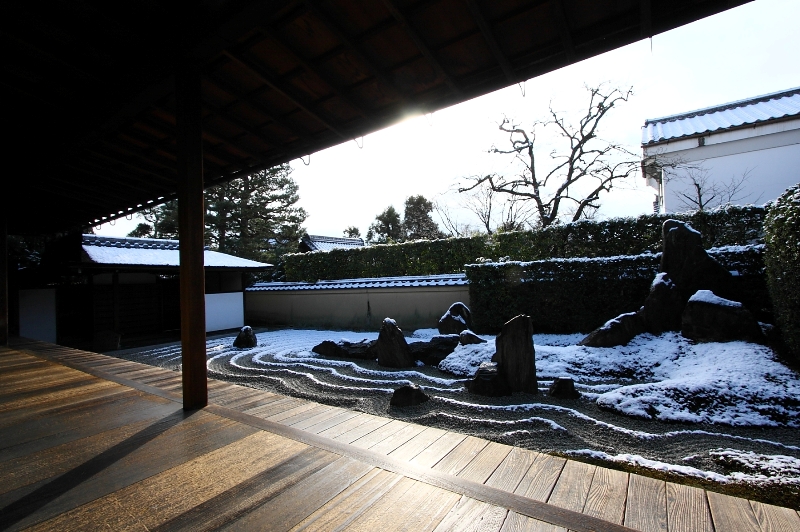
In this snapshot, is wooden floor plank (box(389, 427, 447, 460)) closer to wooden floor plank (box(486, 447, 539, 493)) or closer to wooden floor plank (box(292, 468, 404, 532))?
wooden floor plank (box(292, 468, 404, 532))

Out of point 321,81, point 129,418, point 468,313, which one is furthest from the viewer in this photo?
point 468,313

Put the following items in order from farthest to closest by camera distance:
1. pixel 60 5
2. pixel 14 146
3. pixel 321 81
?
pixel 14 146 → pixel 321 81 → pixel 60 5

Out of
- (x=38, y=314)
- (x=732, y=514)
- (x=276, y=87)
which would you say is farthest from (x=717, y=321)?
(x=38, y=314)

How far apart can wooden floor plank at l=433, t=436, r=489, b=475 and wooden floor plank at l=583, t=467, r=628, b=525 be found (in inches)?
23.9

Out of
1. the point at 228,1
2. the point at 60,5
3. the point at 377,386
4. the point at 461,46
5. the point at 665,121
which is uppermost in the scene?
the point at 665,121

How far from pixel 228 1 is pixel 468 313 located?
7289 millimetres

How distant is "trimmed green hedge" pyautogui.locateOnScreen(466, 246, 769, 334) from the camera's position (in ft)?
18.8

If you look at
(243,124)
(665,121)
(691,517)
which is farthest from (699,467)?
(665,121)

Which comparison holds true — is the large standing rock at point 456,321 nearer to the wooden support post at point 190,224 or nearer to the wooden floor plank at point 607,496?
the wooden support post at point 190,224

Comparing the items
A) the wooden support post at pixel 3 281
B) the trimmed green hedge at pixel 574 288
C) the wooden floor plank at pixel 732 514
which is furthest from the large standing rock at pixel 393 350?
the wooden support post at pixel 3 281

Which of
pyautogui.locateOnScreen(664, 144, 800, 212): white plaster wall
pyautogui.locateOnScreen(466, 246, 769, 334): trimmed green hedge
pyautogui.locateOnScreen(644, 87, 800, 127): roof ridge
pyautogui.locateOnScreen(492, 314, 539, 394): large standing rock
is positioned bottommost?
pyautogui.locateOnScreen(492, 314, 539, 394): large standing rock

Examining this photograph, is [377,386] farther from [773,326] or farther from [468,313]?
[773,326]

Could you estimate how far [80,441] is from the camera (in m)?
2.32

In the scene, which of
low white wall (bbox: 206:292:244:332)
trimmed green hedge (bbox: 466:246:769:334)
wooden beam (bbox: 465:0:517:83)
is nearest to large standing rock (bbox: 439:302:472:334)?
trimmed green hedge (bbox: 466:246:769:334)
